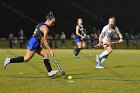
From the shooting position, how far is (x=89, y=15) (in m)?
49.7

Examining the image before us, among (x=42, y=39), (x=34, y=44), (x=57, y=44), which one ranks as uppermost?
(x=42, y=39)

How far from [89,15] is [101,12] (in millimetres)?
2104

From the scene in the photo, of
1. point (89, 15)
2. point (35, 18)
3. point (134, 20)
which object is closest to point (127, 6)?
point (134, 20)

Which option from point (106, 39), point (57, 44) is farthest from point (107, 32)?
point (57, 44)

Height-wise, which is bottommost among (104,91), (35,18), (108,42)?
(104,91)

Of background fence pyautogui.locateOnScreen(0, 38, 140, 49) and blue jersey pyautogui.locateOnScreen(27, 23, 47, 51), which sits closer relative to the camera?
blue jersey pyautogui.locateOnScreen(27, 23, 47, 51)

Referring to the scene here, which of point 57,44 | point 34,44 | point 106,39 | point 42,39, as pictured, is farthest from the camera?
point 57,44

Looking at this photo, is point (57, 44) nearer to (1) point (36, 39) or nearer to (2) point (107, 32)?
(2) point (107, 32)

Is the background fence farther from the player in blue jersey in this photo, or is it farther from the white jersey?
the player in blue jersey

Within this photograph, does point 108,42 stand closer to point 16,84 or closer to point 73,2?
point 16,84

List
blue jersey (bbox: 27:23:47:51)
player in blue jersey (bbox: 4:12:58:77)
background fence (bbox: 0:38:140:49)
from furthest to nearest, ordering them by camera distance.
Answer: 1. background fence (bbox: 0:38:140:49)
2. blue jersey (bbox: 27:23:47:51)
3. player in blue jersey (bbox: 4:12:58:77)

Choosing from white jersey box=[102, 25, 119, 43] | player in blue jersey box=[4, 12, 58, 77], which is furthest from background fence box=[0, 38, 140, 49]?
player in blue jersey box=[4, 12, 58, 77]

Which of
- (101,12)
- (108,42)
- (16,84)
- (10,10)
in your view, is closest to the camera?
(16,84)

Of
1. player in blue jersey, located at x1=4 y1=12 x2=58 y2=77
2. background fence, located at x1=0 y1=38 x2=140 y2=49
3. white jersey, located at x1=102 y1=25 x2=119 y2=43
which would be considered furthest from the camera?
background fence, located at x1=0 y1=38 x2=140 y2=49
